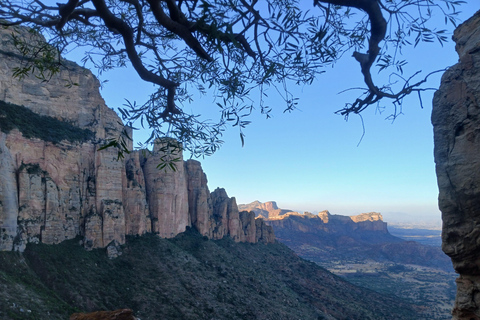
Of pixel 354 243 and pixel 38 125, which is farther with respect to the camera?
pixel 354 243

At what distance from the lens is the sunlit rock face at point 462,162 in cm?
324

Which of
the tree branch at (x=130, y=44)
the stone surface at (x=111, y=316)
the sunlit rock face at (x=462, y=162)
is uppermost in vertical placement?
the tree branch at (x=130, y=44)

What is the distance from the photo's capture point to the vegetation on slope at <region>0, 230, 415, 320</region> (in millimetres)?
20641

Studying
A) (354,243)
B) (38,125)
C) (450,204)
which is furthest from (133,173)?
(354,243)

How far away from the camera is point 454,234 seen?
348 cm

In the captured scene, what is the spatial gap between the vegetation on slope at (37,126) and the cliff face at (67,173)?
0.09 metres

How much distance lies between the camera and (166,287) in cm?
2755

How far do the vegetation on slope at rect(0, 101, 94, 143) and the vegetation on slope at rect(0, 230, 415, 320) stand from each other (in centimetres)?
1046

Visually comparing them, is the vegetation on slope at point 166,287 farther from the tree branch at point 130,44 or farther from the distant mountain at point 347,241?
the distant mountain at point 347,241

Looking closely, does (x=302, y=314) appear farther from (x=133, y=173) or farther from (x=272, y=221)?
(x=272, y=221)

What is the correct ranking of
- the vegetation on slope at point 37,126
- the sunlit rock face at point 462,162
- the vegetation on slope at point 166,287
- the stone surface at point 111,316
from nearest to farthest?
the sunlit rock face at point 462,162 → the stone surface at point 111,316 → the vegetation on slope at point 166,287 → the vegetation on slope at point 37,126

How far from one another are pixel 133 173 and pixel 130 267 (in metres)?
12.7

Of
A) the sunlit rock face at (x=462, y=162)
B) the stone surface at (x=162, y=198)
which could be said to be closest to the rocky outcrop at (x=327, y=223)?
the stone surface at (x=162, y=198)

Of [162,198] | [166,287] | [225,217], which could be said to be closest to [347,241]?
[225,217]
